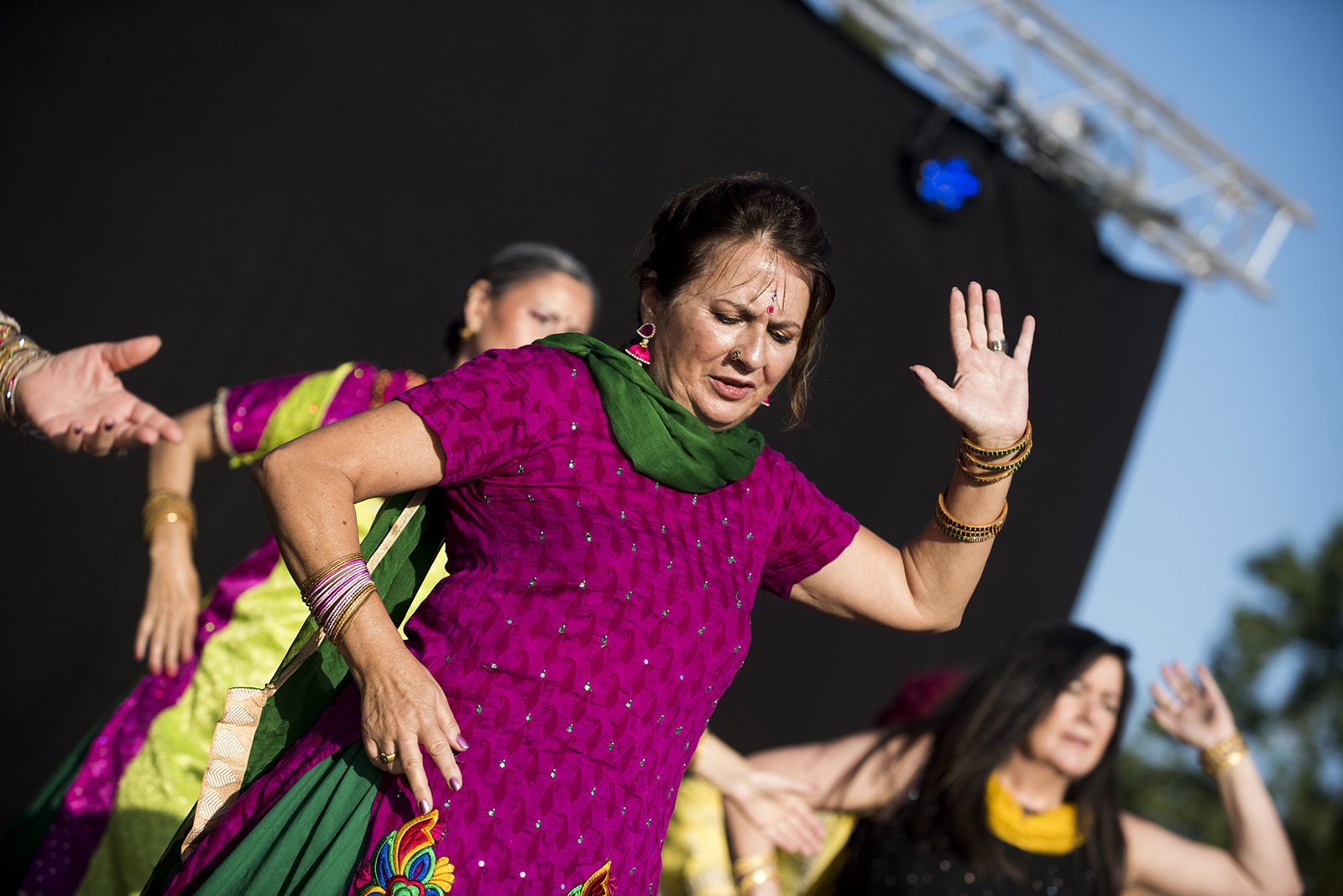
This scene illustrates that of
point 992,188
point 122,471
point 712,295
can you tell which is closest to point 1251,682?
point 992,188

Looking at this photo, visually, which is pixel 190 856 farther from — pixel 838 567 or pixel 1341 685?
pixel 1341 685

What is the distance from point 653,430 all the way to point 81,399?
0.81 m

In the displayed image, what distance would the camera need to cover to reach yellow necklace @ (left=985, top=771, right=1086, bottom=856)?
311 centimetres

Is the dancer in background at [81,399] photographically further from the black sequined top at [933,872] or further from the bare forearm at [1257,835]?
the bare forearm at [1257,835]

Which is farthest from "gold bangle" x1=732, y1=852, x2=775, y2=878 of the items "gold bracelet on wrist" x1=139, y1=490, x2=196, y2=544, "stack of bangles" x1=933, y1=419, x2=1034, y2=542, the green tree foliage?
the green tree foliage

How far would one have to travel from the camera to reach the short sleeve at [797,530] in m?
1.80

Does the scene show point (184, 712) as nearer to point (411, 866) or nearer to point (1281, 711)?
point (411, 866)

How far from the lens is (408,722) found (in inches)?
54.7

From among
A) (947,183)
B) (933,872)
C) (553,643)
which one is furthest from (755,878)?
(947,183)

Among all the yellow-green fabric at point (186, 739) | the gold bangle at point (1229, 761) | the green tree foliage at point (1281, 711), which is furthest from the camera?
the green tree foliage at point (1281, 711)

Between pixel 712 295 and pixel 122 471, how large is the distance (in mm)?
2872

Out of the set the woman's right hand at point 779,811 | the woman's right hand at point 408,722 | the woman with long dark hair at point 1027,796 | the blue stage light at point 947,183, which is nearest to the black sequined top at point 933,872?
the woman with long dark hair at point 1027,796

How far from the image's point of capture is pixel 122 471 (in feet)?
13.0

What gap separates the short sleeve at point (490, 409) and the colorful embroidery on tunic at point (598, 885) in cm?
46
